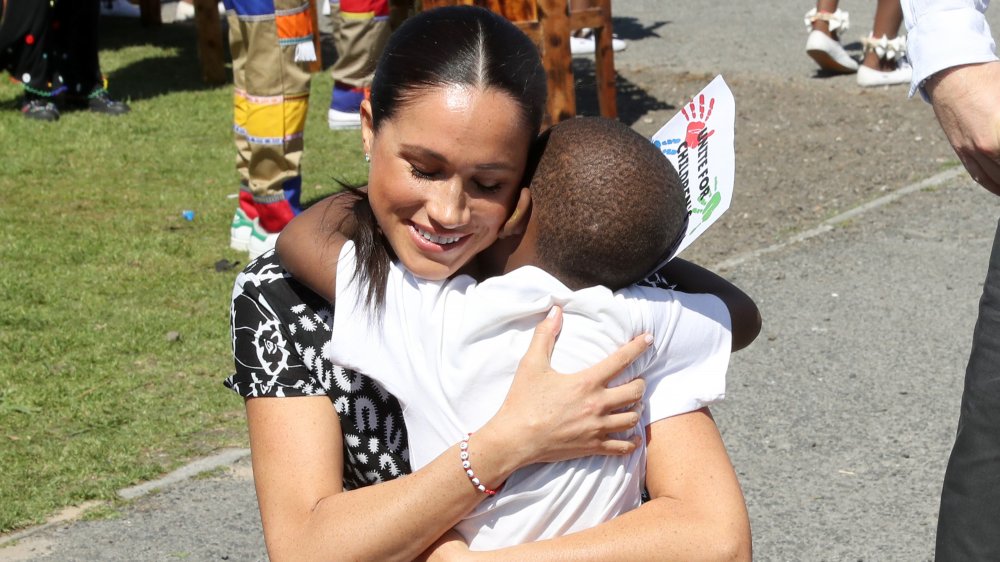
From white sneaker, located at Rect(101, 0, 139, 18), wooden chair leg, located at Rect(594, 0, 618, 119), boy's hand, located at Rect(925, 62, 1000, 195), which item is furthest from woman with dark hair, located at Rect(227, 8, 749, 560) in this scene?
white sneaker, located at Rect(101, 0, 139, 18)

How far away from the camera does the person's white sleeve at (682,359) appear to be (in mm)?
1850

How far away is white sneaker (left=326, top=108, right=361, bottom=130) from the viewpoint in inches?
304

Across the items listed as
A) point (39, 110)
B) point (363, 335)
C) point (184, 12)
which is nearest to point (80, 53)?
point (39, 110)

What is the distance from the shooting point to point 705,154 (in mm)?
1892

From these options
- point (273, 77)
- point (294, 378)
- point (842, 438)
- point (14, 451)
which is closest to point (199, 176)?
point (273, 77)

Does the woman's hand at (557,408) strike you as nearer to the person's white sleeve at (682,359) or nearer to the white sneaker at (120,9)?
the person's white sleeve at (682,359)

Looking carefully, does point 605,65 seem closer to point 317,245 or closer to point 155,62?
point 155,62

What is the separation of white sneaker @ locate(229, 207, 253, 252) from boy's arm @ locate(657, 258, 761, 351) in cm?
384

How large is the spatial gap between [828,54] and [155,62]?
16.3ft

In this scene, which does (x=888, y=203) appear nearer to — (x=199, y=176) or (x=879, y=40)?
(x=879, y=40)

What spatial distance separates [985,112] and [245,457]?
2534 millimetres

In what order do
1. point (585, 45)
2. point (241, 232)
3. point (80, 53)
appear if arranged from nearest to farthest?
point (241, 232)
point (80, 53)
point (585, 45)

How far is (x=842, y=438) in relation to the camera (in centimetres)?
402

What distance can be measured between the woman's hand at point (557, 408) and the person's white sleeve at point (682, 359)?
0.26 ft
